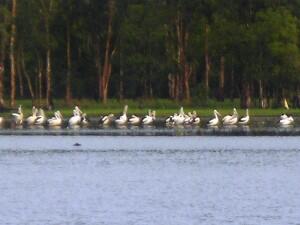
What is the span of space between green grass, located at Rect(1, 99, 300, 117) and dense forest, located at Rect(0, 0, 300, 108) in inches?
39.7

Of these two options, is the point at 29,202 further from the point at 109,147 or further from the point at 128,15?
the point at 128,15

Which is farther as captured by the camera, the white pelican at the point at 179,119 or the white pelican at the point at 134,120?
the white pelican at the point at 134,120

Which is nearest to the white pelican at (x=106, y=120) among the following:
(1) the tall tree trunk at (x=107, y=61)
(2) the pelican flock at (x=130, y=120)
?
(2) the pelican flock at (x=130, y=120)

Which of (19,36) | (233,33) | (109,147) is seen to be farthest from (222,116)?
(109,147)

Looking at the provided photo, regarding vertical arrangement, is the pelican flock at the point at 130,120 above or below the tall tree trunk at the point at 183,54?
below

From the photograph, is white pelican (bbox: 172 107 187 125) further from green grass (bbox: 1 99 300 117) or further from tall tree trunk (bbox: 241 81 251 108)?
tall tree trunk (bbox: 241 81 251 108)

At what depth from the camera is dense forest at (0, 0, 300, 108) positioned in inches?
3440

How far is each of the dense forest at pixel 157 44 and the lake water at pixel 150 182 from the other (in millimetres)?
28574

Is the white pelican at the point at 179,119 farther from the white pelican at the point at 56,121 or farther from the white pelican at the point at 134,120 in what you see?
the white pelican at the point at 56,121

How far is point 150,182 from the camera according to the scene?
3825 cm

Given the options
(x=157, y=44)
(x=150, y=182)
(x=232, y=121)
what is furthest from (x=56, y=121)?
(x=150, y=182)

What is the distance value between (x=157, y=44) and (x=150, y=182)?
55.9 m

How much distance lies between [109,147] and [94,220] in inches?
1027

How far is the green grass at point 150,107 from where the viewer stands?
270ft
